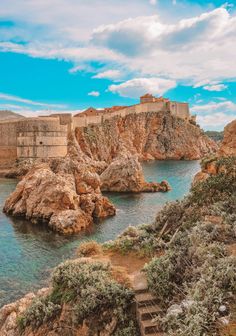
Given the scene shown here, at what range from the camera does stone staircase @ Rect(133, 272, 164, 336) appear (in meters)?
4.77

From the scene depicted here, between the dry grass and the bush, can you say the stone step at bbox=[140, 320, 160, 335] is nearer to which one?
the dry grass

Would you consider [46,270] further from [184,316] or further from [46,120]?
[46,120]

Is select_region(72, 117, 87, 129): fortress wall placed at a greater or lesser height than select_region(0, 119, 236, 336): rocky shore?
greater

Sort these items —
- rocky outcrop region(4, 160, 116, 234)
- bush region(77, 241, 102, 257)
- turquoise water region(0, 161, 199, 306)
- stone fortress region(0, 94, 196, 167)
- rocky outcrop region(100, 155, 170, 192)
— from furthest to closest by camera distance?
1. stone fortress region(0, 94, 196, 167)
2. rocky outcrop region(100, 155, 170, 192)
3. rocky outcrop region(4, 160, 116, 234)
4. turquoise water region(0, 161, 199, 306)
5. bush region(77, 241, 102, 257)

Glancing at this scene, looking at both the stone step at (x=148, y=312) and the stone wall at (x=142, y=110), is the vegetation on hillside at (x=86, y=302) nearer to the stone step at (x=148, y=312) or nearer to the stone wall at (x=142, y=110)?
the stone step at (x=148, y=312)

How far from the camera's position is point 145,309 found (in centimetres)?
519

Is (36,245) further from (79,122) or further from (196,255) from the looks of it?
(79,122)

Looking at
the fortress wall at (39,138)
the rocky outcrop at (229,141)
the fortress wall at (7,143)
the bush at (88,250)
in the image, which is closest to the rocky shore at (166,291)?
the bush at (88,250)

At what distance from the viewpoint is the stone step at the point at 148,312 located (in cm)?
499

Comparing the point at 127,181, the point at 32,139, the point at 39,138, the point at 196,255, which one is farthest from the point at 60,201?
the point at 32,139

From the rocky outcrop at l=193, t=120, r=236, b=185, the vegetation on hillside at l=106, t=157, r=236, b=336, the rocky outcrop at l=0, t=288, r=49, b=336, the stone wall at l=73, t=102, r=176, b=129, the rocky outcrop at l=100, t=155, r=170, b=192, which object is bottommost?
the rocky outcrop at l=0, t=288, r=49, b=336

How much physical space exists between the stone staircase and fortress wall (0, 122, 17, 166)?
4344 centimetres

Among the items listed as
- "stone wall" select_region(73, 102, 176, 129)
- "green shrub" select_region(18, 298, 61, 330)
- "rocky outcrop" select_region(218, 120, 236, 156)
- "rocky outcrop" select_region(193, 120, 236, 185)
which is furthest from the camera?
"stone wall" select_region(73, 102, 176, 129)

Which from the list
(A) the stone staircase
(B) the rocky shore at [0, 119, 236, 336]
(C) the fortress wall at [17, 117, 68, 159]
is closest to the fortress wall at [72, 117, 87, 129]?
(C) the fortress wall at [17, 117, 68, 159]
